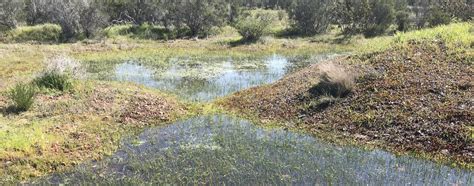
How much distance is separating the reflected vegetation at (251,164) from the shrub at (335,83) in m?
3.33

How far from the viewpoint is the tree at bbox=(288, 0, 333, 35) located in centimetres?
4553

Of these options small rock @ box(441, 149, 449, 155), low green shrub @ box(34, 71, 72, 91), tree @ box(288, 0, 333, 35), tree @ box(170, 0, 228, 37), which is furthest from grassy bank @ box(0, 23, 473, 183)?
tree @ box(288, 0, 333, 35)

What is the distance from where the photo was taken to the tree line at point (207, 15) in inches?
1642

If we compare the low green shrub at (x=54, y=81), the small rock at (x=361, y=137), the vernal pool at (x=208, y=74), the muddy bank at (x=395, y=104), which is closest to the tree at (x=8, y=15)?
the vernal pool at (x=208, y=74)

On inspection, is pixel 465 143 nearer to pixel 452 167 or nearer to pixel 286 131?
pixel 452 167

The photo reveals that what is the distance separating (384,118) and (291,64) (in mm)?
16052

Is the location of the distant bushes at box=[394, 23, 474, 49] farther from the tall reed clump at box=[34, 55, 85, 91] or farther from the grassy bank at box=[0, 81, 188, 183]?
the tall reed clump at box=[34, 55, 85, 91]

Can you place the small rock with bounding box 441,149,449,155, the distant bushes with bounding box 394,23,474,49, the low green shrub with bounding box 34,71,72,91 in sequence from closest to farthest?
the small rock with bounding box 441,149,449,155 < the low green shrub with bounding box 34,71,72,91 < the distant bushes with bounding box 394,23,474,49

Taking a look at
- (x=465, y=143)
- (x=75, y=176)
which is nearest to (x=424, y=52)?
(x=465, y=143)

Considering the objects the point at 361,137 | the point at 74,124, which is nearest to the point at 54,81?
the point at 74,124

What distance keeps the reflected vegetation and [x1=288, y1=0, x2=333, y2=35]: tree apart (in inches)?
1276

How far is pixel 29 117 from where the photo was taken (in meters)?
15.8

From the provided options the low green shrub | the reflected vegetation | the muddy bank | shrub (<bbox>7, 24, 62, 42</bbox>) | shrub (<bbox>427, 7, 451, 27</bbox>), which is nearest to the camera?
the reflected vegetation

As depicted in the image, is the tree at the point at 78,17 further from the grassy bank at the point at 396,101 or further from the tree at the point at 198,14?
the grassy bank at the point at 396,101
